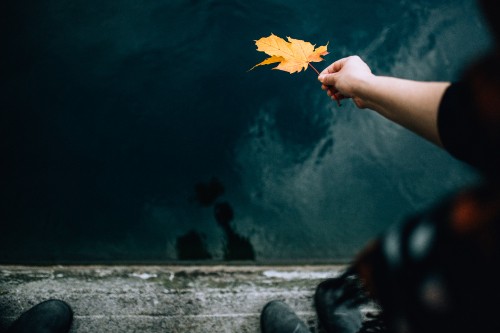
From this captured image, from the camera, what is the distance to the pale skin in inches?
29.6

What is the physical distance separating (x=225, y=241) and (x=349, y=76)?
39.3 inches

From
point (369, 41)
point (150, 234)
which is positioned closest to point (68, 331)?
point (150, 234)

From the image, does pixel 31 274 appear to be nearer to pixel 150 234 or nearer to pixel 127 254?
pixel 127 254

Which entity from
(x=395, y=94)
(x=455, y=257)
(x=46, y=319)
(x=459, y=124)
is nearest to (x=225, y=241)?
(x=46, y=319)

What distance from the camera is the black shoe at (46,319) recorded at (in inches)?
49.9

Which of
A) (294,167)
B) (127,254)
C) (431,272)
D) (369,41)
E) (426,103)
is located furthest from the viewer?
(369,41)

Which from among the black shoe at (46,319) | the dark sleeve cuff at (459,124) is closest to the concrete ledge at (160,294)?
the black shoe at (46,319)

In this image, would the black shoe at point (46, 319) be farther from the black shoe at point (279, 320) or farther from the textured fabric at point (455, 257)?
the textured fabric at point (455, 257)

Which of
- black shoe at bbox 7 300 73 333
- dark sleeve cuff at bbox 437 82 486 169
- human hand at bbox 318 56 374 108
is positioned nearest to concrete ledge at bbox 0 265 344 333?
black shoe at bbox 7 300 73 333

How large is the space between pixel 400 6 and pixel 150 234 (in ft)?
6.32

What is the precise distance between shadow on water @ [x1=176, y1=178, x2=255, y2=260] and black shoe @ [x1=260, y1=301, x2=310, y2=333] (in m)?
0.30

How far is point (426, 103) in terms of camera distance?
75cm

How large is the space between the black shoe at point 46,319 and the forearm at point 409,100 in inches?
56.5

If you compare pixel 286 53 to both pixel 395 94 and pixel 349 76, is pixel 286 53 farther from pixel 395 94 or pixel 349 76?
pixel 395 94
